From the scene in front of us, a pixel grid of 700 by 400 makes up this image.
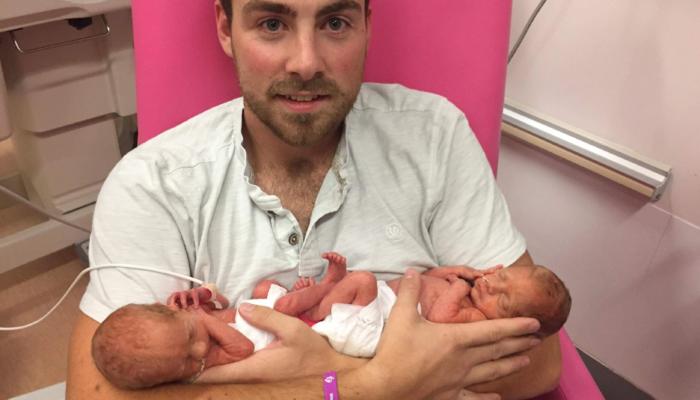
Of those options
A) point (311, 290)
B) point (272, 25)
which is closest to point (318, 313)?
point (311, 290)

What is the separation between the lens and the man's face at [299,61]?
1044 mm

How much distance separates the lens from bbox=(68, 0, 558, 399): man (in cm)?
99

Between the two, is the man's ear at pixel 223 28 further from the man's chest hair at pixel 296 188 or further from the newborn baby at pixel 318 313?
the newborn baby at pixel 318 313

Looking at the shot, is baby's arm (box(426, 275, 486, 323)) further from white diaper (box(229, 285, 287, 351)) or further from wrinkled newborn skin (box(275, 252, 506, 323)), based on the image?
white diaper (box(229, 285, 287, 351))

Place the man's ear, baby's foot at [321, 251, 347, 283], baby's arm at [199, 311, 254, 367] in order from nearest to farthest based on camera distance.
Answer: baby's arm at [199, 311, 254, 367] → baby's foot at [321, 251, 347, 283] → the man's ear

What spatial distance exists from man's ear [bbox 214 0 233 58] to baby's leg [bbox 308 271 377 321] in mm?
513

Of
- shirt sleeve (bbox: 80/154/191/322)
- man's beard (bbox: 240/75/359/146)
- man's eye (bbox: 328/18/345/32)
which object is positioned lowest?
shirt sleeve (bbox: 80/154/191/322)

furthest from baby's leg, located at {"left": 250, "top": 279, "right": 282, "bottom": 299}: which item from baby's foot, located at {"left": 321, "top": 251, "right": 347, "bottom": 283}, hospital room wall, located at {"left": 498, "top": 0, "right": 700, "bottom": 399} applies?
hospital room wall, located at {"left": 498, "top": 0, "right": 700, "bottom": 399}

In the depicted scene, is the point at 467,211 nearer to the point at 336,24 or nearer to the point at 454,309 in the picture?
the point at 454,309

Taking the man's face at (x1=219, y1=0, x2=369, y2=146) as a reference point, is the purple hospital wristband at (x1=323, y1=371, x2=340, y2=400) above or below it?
below

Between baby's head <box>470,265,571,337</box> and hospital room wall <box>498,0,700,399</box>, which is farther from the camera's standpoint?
hospital room wall <box>498,0,700,399</box>

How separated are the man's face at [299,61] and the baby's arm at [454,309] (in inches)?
14.6

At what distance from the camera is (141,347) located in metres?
0.86

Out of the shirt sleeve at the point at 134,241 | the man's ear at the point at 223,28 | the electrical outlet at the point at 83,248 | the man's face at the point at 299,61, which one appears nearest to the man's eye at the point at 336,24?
the man's face at the point at 299,61
